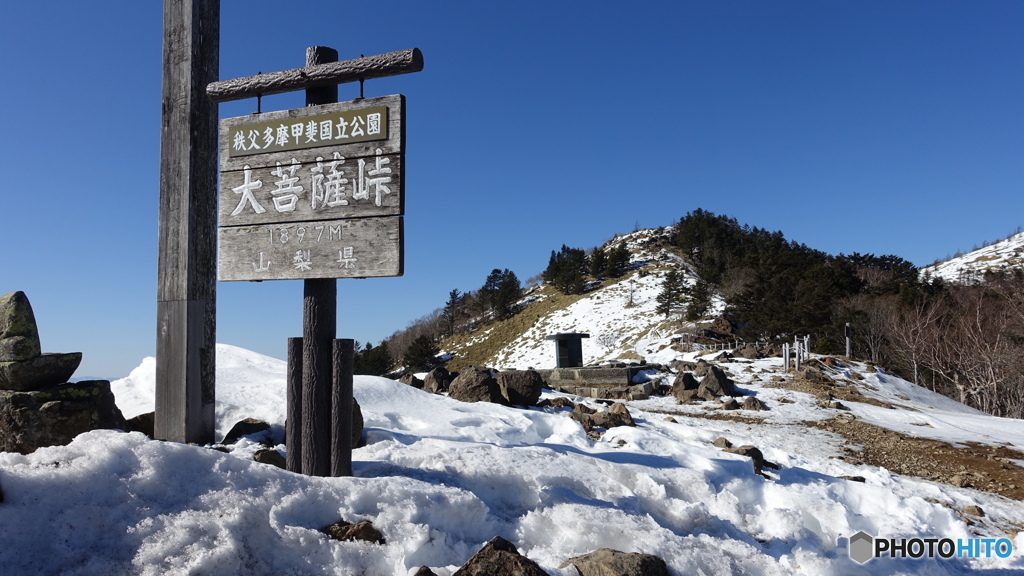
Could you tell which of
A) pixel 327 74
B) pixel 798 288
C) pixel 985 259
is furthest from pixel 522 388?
pixel 985 259

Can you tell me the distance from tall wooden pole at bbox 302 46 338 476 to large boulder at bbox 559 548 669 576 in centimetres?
197

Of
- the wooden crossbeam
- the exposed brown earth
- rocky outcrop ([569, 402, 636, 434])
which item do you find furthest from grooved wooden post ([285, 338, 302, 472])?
the exposed brown earth

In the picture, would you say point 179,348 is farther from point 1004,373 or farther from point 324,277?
point 1004,373

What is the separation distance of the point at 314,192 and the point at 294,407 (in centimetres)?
165

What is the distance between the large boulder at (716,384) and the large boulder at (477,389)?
23.4 ft

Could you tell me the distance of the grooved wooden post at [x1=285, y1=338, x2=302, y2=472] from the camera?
3936 mm

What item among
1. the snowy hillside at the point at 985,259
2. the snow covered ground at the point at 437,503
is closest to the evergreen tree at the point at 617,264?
the snowy hillside at the point at 985,259

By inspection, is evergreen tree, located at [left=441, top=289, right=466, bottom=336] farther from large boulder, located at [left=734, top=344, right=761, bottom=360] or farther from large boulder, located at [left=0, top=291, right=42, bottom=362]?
large boulder, located at [left=0, top=291, right=42, bottom=362]

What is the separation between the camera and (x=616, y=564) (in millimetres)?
2867

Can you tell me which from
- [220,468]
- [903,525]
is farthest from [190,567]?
[903,525]

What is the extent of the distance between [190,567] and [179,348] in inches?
116

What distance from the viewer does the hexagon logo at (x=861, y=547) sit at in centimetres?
397

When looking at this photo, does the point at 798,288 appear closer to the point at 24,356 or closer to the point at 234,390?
the point at 234,390

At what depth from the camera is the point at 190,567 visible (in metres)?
2.42
